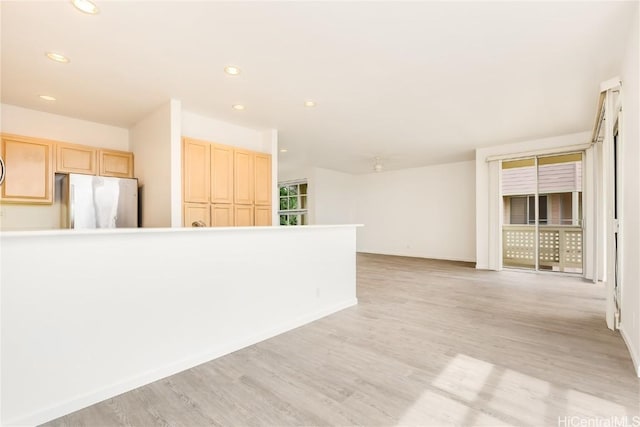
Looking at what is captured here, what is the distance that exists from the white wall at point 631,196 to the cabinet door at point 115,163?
5.64m

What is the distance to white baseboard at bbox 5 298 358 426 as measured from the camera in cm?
168

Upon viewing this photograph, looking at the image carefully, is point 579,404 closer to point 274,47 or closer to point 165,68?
point 274,47

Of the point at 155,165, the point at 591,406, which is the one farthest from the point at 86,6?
the point at 591,406

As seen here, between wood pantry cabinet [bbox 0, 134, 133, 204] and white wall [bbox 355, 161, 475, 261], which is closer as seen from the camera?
wood pantry cabinet [bbox 0, 134, 133, 204]

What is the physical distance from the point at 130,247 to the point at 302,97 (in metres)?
2.54

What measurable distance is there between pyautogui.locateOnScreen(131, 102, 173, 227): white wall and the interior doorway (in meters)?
6.43

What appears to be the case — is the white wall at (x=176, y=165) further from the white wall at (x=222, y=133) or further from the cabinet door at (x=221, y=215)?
the cabinet door at (x=221, y=215)

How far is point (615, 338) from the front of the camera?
2.76m

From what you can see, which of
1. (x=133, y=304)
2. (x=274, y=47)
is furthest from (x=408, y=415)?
(x=274, y=47)

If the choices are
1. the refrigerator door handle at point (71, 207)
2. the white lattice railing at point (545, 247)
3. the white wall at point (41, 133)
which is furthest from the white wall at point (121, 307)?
the white lattice railing at point (545, 247)

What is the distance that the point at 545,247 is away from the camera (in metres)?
5.98

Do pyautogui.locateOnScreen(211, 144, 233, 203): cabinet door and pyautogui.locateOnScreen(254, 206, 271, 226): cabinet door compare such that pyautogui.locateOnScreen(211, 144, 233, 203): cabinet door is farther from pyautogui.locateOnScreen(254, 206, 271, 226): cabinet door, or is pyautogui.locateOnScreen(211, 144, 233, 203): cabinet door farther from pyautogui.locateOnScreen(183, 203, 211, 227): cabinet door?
pyautogui.locateOnScreen(254, 206, 271, 226): cabinet door

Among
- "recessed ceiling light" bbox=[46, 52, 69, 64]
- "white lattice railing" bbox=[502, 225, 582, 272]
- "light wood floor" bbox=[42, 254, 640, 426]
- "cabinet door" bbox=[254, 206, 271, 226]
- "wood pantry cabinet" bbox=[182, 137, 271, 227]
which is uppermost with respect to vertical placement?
"recessed ceiling light" bbox=[46, 52, 69, 64]

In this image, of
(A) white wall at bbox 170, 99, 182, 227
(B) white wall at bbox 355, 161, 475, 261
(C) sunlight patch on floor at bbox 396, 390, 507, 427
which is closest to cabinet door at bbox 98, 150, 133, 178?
(A) white wall at bbox 170, 99, 182, 227
